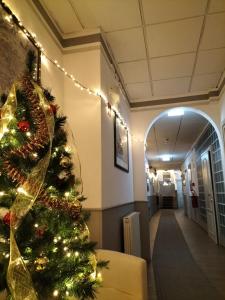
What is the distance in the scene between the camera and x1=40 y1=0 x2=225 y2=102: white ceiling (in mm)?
2373

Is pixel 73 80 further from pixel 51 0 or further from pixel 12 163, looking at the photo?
pixel 12 163

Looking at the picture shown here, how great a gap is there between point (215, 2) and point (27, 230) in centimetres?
262

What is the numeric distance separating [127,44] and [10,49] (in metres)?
1.59

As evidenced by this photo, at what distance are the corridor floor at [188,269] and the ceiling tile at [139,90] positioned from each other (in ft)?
10.00

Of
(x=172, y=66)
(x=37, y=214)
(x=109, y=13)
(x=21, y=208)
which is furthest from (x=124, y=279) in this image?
(x=172, y=66)

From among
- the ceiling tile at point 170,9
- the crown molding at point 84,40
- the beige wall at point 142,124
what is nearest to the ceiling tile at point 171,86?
the beige wall at point 142,124

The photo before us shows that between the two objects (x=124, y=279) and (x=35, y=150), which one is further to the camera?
(x=124, y=279)

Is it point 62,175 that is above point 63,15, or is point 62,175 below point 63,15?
below

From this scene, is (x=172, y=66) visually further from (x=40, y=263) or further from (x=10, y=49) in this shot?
(x=40, y=263)

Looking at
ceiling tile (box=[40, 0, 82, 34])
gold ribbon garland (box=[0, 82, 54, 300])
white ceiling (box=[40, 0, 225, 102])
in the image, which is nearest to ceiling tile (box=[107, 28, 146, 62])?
white ceiling (box=[40, 0, 225, 102])

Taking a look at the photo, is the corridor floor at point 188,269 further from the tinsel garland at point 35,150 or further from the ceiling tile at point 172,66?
the ceiling tile at point 172,66

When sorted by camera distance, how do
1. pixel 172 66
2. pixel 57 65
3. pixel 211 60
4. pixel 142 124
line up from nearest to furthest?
1. pixel 57 65
2. pixel 211 60
3. pixel 172 66
4. pixel 142 124

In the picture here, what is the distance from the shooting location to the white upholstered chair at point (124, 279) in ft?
5.53

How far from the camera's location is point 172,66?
3473 mm
